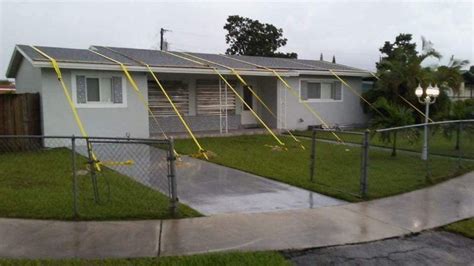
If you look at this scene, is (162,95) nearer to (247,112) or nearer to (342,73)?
(247,112)

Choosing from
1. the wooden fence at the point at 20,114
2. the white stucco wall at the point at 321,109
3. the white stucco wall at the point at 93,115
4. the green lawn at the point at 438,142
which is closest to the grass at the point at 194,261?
the green lawn at the point at 438,142

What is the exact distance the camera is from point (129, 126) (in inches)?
653

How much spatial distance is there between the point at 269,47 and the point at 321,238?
47.1m

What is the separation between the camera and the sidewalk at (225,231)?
530 cm

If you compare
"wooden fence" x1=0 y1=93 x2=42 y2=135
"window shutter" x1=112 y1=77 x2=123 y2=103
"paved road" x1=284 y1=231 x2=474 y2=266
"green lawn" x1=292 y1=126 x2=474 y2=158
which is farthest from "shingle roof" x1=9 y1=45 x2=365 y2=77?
"paved road" x1=284 y1=231 x2=474 y2=266

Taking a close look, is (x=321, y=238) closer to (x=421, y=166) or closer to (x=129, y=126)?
(x=421, y=166)

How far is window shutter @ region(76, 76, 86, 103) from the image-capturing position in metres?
15.5

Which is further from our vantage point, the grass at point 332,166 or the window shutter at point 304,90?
the window shutter at point 304,90

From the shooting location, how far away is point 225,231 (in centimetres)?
607

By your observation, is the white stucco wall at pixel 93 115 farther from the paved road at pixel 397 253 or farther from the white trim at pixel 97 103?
the paved road at pixel 397 253

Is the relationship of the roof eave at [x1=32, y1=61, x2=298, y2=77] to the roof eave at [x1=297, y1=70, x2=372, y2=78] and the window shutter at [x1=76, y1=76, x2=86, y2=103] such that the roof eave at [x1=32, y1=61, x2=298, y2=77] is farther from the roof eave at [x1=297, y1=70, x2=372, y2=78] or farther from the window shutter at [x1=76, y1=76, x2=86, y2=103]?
the roof eave at [x1=297, y1=70, x2=372, y2=78]

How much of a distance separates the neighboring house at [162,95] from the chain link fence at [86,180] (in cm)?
199

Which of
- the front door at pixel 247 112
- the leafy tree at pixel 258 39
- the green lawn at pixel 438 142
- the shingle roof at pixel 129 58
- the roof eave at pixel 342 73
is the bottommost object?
the green lawn at pixel 438 142

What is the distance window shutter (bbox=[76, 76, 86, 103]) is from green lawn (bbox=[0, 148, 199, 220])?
16.0 ft
